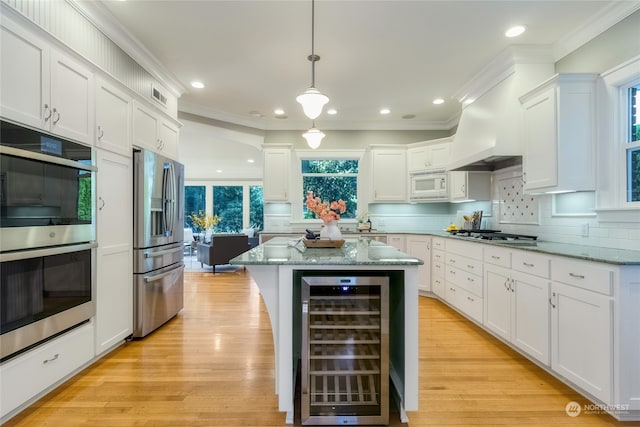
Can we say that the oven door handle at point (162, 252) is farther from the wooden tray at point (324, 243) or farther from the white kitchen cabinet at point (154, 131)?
the wooden tray at point (324, 243)

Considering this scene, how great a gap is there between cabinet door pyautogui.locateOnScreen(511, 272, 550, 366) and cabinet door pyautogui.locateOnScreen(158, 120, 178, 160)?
150 inches

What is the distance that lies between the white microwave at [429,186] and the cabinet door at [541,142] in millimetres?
1848

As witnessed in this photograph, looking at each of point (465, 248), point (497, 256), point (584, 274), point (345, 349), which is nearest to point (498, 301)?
point (497, 256)

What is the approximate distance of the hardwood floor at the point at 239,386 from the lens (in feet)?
6.11

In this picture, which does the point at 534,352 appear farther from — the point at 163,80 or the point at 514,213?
the point at 163,80

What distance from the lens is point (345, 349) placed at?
6.09 feet

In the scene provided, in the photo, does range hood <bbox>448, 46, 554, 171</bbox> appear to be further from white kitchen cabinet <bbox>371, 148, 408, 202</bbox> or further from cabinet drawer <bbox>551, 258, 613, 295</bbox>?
white kitchen cabinet <bbox>371, 148, 408, 202</bbox>

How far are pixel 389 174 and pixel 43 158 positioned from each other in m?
4.53

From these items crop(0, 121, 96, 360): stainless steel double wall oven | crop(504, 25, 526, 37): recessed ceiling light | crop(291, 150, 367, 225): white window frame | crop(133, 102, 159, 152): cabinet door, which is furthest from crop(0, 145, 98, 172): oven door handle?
crop(504, 25, 526, 37): recessed ceiling light

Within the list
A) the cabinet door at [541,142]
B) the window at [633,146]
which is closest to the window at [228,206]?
the cabinet door at [541,142]

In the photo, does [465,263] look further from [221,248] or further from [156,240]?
[221,248]

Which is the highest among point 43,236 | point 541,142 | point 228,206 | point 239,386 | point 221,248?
point 541,142

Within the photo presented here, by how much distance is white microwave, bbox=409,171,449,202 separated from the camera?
489 centimetres

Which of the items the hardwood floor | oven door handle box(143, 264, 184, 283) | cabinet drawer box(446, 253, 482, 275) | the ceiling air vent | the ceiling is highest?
the ceiling
